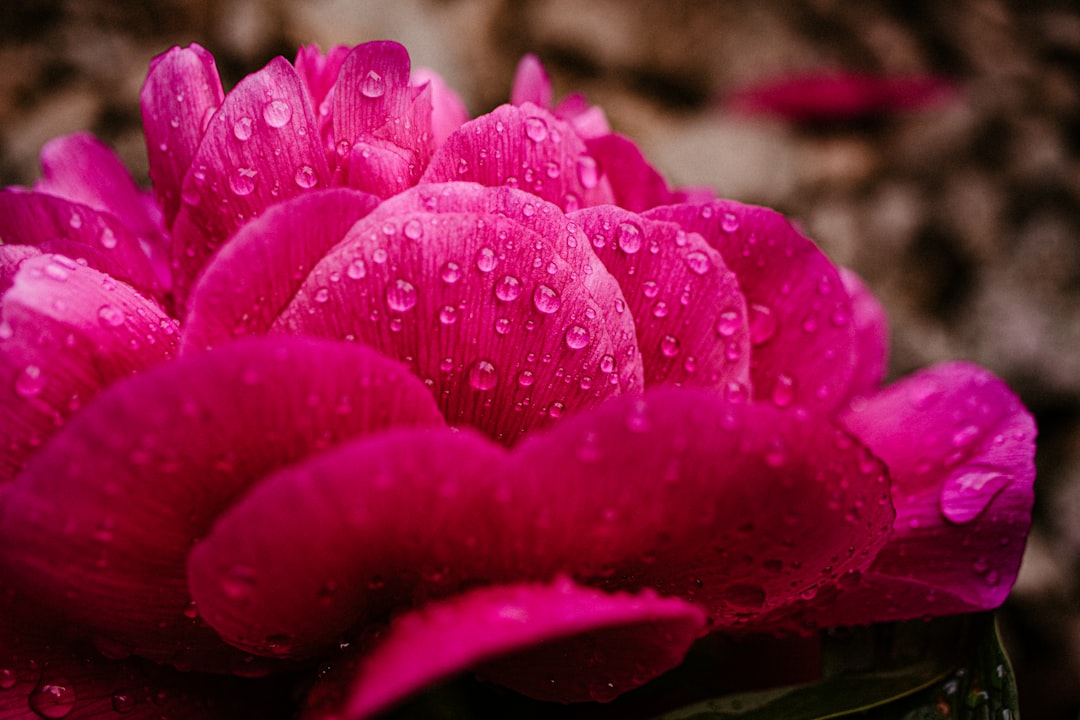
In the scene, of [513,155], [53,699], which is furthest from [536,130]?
[53,699]

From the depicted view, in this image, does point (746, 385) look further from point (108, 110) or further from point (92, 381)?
point (108, 110)

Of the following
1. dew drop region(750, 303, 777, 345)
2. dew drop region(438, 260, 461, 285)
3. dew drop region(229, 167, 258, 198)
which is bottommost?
dew drop region(750, 303, 777, 345)

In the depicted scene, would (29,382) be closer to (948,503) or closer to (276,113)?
(276,113)

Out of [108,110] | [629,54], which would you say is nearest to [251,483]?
[108,110]

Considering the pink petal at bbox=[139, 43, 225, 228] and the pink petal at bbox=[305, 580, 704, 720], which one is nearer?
the pink petal at bbox=[305, 580, 704, 720]

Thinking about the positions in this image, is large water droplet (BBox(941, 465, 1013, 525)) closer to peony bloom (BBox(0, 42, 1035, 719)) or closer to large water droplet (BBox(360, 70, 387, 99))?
peony bloom (BBox(0, 42, 1035, 719))

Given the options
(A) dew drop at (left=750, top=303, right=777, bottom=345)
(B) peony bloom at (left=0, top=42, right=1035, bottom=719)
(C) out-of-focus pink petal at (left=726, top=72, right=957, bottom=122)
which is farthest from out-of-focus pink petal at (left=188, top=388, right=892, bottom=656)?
(C) out-of-focus pink petal at (left=726, top=72, right=957, bottom=122)

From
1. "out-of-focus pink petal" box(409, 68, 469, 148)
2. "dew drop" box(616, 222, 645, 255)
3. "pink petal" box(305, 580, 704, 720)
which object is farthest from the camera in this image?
"out-of-focus pink petal" box(409, 68, 469, 148)
